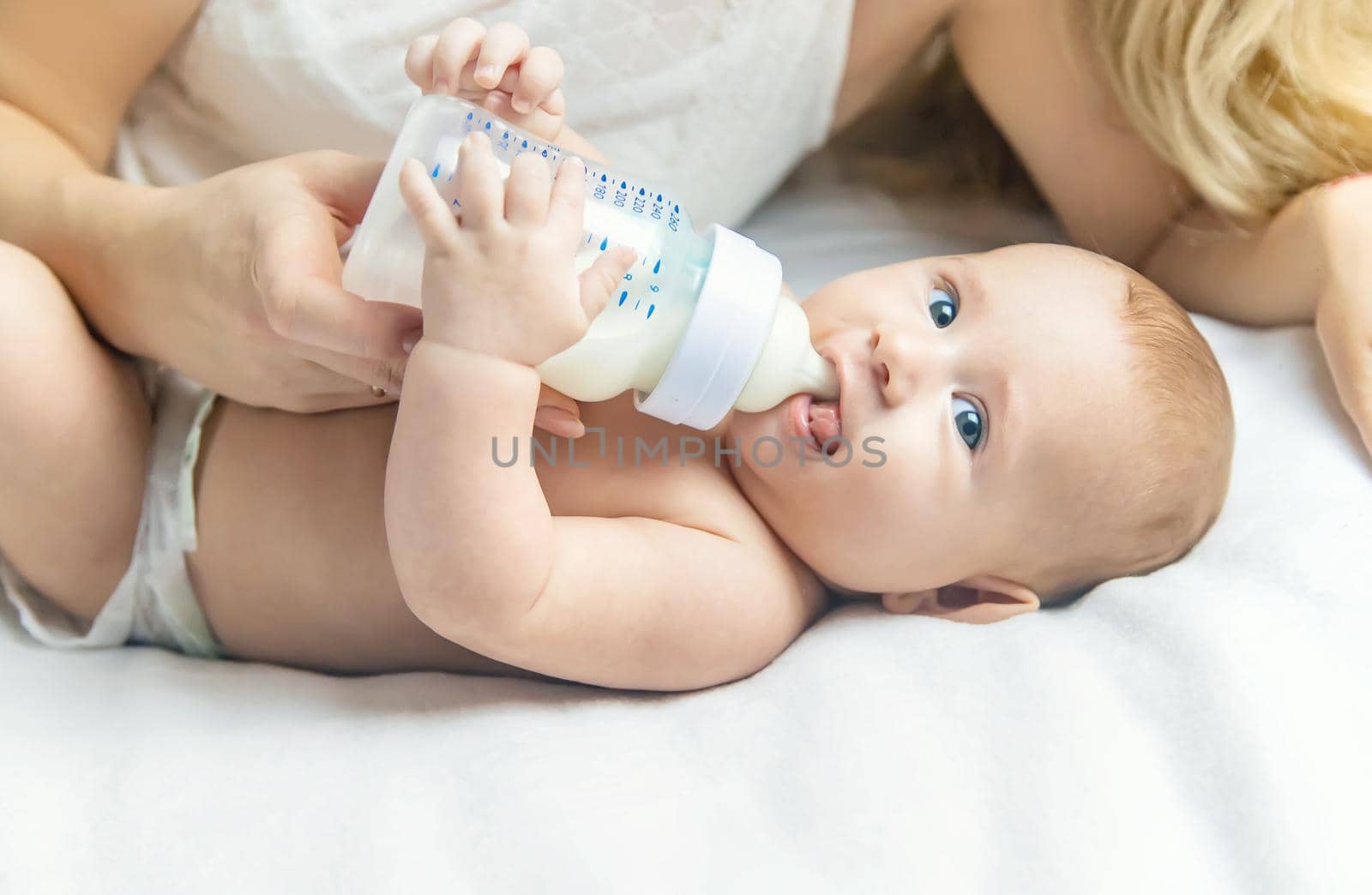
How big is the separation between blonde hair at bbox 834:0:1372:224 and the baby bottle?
576 mm

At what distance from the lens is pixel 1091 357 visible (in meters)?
0.89

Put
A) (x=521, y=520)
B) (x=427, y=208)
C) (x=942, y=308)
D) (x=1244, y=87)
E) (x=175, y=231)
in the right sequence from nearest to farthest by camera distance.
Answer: (x=427, y=208) → (x=521, y=520) → (x=175, y=231) → (x=942, y=308) → (x=1244, y=87)

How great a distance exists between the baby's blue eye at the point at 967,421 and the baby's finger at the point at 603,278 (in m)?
0.35

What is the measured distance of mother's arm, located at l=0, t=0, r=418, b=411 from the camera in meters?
0.72

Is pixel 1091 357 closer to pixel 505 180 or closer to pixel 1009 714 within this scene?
pixel 1009 714

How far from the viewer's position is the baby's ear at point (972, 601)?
36.9 inches

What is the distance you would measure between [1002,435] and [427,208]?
51cm

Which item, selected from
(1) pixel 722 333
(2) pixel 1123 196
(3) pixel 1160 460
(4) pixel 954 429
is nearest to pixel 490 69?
(1) pixel 722 333

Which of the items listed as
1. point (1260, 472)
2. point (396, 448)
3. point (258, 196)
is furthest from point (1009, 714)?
point (258, 196)

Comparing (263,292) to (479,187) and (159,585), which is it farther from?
(159,585)

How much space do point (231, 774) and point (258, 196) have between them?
1.42ft

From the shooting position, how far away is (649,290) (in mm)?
750

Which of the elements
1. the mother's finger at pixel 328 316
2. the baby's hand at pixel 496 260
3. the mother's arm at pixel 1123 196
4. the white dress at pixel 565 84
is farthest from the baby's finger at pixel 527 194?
the mother's arm at pixel 1123 196

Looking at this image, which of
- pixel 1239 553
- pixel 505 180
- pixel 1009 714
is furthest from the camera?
pixel 1239 553
